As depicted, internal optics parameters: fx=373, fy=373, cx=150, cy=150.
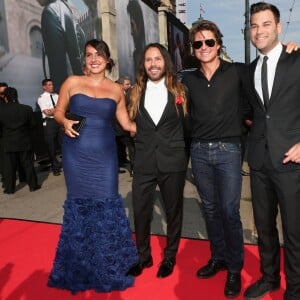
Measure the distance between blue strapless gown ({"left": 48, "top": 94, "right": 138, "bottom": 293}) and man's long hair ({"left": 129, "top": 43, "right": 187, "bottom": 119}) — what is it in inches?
7.3

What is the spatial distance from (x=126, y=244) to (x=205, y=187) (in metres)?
0.81

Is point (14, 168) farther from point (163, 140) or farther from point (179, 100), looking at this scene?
point (179, 100)

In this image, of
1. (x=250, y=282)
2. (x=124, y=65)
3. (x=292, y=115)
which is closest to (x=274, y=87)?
(x=292, y=115)

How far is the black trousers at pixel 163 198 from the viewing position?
3094mm

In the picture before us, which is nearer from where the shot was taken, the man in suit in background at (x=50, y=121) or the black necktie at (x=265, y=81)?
the black necktie at (x=265, y=81)

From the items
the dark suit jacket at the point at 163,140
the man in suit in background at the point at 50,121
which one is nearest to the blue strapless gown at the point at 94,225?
the dark suit jacket at the point at 163,140

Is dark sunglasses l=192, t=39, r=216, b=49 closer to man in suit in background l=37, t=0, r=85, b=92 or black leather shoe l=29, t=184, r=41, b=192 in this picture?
black leather shoe l=29, t=184, r=41, b=192

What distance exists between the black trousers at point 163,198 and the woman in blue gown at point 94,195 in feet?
0.56

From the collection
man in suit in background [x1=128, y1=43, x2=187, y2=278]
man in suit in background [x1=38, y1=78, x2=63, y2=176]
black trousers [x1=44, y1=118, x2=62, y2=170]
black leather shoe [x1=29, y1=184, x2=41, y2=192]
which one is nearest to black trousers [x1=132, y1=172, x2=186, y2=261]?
man in suit in background [x1=128, y1=43, x2=187, y2=278]

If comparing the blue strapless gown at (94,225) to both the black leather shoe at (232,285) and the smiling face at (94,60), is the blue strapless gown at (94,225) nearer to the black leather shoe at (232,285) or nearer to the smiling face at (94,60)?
the smiling face at (94,60)

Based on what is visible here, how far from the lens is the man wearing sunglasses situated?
272cm

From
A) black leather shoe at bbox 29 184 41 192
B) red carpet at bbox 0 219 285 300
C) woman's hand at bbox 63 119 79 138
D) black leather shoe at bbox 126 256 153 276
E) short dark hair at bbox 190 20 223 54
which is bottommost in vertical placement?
black leather shoe at bbox 29 184 41 192

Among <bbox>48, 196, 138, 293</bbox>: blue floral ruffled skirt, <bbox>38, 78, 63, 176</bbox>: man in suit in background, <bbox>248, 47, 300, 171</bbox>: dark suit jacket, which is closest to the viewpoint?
<bbox>248, 47, 300, 171</bbox>: dark suit jacket

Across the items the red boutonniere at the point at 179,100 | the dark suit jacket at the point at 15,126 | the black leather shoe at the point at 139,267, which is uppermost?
the red boutonniere at the point at 179,100
